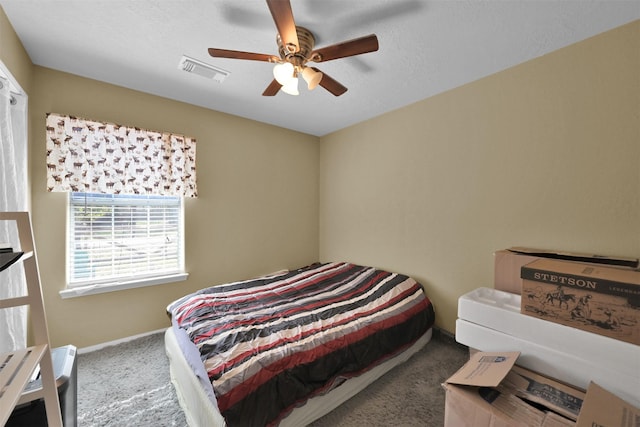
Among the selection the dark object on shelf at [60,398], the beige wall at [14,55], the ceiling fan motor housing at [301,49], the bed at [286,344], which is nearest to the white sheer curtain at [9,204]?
the beige wall at [14,55]

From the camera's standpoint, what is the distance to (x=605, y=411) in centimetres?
89

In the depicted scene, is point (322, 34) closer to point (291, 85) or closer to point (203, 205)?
point (291, 85)

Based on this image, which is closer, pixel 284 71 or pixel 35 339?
pixel 35 339

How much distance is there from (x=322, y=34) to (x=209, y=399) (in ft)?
7.63

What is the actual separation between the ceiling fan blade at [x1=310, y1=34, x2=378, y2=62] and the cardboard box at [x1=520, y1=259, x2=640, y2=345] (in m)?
1.48

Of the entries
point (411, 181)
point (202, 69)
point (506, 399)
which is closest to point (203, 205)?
point (202, 69)

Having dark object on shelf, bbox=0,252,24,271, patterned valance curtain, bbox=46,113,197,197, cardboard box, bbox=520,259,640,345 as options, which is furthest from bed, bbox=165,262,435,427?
patterned valance curtain, bbox=46,113,197,197

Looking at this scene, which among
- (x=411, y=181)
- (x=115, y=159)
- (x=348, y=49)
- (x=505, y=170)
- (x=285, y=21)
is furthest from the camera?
(x=411, y=181)

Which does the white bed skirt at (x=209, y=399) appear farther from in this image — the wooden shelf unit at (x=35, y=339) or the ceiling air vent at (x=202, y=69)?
the ceiling air vent at (x=202, y=69)

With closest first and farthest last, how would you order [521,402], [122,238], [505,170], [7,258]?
[7,258] → [521,402] → [505,170] → [122,238]

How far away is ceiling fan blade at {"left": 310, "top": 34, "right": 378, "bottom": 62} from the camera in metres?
1.35

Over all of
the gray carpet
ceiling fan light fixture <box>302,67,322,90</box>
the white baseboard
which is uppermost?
ceiling fan light fixture <box>302,67,322,90</box>

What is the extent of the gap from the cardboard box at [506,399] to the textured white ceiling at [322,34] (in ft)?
6.48

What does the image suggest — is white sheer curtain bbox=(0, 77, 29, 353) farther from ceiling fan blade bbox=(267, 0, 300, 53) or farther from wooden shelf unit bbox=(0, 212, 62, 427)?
ceiling fan blade bbox=(267, 0, 300, 53)
